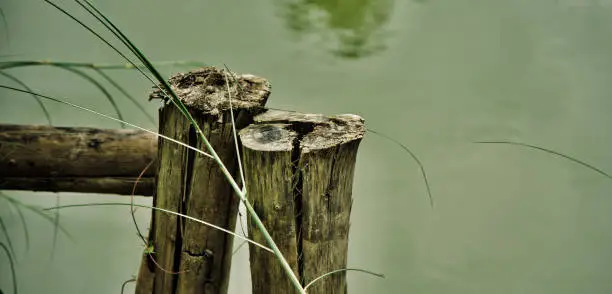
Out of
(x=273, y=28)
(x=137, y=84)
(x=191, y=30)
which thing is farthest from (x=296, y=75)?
(x=137, y=84)

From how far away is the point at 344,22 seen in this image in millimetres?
2004

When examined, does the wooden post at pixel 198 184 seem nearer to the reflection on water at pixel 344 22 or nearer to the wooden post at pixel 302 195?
the wooden post at pixel 302 195

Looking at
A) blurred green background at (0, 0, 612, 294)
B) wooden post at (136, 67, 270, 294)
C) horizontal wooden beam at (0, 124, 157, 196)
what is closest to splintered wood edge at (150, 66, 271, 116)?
wooden post at (136, 67, 270, 294)

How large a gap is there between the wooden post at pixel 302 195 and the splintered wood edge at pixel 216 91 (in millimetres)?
72

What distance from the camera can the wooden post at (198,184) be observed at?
87 centimetres

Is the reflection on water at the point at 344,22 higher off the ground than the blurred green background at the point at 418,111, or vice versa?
the reflection on water at the point at 344,22

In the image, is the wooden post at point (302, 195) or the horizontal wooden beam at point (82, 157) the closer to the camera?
the wooden post at point (302, 195)

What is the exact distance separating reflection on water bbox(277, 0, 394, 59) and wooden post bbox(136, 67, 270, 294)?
3.68ft

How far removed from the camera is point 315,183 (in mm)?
782

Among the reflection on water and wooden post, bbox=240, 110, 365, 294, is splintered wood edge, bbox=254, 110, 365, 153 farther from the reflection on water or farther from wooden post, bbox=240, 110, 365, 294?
the reflection on water

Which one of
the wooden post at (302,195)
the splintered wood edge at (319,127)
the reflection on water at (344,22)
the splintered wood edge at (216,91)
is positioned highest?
the reflection on water at (344,22)

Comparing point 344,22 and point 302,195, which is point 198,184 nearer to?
point 302,195

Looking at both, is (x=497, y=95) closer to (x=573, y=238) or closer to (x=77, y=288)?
(x=573, y=238)

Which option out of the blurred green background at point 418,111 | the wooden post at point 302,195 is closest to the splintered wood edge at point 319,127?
the wooden post at point 302,195
